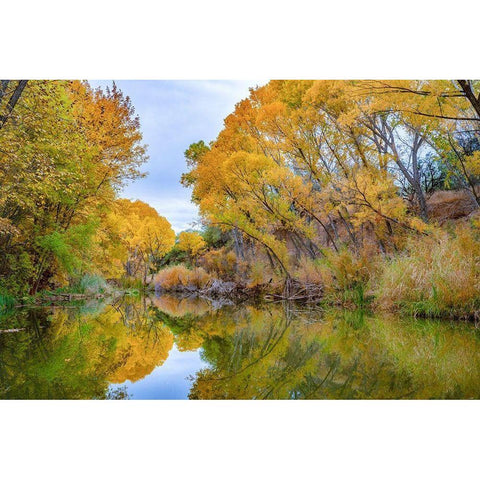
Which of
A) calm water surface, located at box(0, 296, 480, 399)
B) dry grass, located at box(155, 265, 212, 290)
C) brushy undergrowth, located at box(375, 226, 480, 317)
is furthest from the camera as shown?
dry grass, located at box(155, 265, 212, 290)

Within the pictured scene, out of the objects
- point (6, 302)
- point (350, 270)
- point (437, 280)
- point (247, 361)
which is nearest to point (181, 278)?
point (6, 302)

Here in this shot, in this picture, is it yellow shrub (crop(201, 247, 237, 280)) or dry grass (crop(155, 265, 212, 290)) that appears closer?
yellow shrub (crop(201, 247, 237, 280))

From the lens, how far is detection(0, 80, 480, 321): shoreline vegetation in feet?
20.3

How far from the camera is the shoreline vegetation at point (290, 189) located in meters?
6.20

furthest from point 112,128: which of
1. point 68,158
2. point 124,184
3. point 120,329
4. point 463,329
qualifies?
point 463,329

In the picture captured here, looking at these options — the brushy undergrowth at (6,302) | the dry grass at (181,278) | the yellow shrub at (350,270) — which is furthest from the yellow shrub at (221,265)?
the brushy undergrowth at (6,302)

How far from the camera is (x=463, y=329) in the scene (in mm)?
4770

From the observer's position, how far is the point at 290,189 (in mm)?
10258

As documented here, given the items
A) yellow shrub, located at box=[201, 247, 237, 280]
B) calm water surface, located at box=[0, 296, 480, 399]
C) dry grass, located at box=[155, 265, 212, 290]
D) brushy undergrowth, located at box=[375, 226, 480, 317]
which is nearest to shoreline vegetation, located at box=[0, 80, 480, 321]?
brushy undergrowth, located at box=[375, 226, 480, 317]

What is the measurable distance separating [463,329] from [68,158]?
6680mm

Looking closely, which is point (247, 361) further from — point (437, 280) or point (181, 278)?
point (181, 278)

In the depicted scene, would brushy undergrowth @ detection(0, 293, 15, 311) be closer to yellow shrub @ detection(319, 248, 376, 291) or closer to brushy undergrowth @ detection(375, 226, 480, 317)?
yellow shrub @ detection(319, 248, 376, 291)

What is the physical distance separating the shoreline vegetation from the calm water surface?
1.84 m
